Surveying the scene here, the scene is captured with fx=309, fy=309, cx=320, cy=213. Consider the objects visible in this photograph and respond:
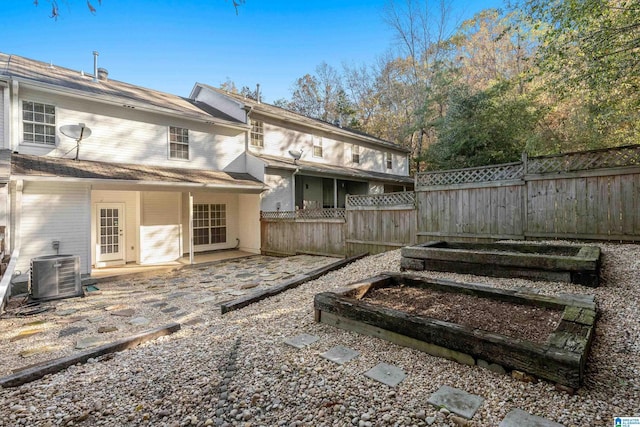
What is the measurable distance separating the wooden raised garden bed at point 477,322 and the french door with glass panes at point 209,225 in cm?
954

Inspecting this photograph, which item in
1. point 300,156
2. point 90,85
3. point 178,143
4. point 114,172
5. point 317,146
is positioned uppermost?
point 90,85

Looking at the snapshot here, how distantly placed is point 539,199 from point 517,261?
312 cm

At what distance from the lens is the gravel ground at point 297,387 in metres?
2.07

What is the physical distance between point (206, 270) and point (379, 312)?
730cm

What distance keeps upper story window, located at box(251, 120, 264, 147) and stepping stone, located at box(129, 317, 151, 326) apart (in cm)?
926

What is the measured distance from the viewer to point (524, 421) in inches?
75.3

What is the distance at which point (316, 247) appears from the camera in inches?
421

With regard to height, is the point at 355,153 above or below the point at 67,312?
above

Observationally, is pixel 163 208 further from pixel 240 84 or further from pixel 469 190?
pixel 240 84

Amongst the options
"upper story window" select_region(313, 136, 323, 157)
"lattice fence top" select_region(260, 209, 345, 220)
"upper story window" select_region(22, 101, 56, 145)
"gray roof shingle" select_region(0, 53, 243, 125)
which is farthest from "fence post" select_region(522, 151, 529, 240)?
"upper story window" select_region(22, 101, 56, 145)

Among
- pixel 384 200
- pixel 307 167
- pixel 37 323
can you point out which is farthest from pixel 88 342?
pixel 307 167

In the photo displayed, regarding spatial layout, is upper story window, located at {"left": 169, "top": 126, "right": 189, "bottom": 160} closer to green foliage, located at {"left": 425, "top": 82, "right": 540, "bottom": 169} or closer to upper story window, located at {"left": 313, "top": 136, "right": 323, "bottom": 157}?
upper story window, located at {"left": 313, "top": 136, "right": 323, "bottom": 157}

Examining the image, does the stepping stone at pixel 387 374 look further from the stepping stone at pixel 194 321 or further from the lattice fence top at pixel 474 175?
the lattice fence top at pixel 474 175

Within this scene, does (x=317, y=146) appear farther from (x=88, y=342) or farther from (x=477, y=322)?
(x=477, y=322)
